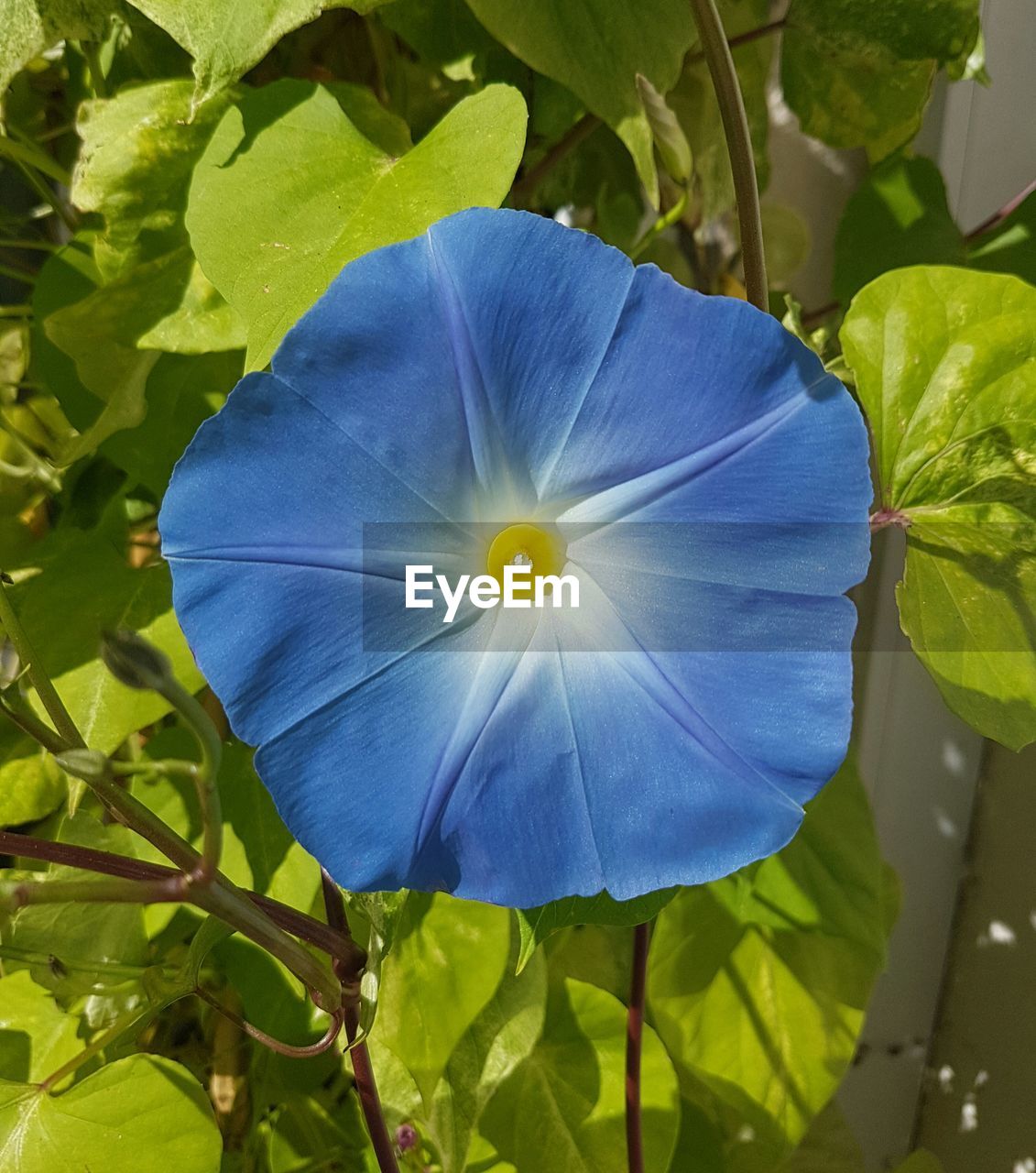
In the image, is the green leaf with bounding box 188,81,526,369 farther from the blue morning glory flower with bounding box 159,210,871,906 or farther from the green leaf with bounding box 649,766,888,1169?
the green leaf with bounding box 649,766,888,1169

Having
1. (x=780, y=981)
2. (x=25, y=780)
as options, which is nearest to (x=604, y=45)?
(x=25, y=780)

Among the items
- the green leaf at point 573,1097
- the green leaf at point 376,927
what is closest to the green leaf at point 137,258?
the green leaf at point 376,927

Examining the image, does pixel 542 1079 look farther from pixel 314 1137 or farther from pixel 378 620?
pixel 378 620

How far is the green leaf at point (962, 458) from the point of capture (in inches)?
21.1

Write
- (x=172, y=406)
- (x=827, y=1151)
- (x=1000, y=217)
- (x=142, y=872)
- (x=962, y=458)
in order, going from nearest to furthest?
1. (x=142, y=872)
2. (x=962, y=458)
3. (x=172, y=406)
4. (x=1000, y=217)
5. (x=827, y=1151)

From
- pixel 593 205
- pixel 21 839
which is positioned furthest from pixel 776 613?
pixel 593 205

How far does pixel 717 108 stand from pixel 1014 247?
285 mm


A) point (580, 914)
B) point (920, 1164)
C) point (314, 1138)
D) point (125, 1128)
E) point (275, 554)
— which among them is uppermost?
point (275, 554)

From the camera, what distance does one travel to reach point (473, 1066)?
2.14ft

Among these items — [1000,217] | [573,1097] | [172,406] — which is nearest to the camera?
[172,406]

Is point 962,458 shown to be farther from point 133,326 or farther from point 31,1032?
point 31,1032

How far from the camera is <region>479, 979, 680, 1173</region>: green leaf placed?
0.77 m

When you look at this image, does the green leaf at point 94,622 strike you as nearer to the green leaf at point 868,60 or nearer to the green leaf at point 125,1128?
the green leaf at point 125,1128

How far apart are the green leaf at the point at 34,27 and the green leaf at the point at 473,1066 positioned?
24.2 inches
